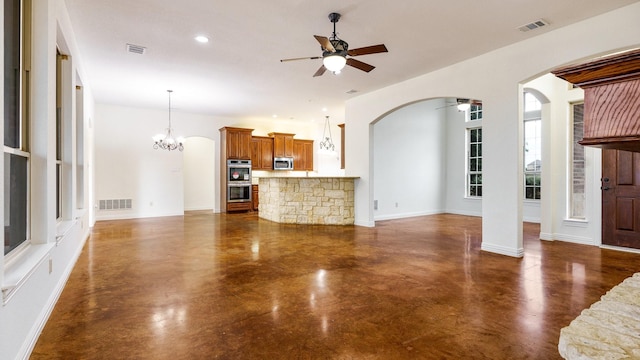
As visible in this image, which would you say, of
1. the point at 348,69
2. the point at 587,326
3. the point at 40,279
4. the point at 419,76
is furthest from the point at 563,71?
the point at 419,76

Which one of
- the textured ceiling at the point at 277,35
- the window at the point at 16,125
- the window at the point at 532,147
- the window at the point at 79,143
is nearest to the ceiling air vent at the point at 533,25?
the textured ceiling at the point at 277,35

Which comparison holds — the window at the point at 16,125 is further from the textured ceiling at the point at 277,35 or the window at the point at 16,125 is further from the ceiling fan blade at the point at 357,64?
the ceiling fan blade at the point at 357,64

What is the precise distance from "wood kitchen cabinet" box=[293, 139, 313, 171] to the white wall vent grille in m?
4.83

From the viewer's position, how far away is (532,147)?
24.3ft

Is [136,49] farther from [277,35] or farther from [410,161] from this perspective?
[410,161]

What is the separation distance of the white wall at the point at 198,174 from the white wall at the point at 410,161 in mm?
5347

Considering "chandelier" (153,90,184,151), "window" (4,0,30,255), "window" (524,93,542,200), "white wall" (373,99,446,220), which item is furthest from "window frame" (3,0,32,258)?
"window" (524,93,542,200)

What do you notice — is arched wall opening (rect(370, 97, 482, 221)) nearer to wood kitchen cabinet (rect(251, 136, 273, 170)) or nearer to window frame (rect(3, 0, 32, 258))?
wood kitchen cabinet (rect(251, 136, 273, 170))

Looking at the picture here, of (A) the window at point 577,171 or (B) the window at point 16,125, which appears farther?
(A) the window at point 577,171

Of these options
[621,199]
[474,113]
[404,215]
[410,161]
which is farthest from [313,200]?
[621,199]

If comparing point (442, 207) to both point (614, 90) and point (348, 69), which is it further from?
point (614, 90)

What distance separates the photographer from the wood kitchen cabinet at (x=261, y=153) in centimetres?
988

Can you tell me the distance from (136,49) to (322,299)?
13.6 feet

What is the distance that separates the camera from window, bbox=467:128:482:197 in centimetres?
863
